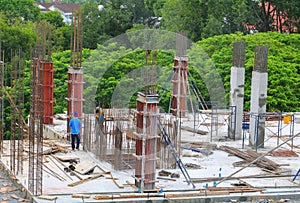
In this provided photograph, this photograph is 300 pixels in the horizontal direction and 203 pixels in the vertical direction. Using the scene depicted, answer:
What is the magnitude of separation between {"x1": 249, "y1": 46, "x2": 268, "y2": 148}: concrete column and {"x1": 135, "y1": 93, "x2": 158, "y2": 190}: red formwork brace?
643cm

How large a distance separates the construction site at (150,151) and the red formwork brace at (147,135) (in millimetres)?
25

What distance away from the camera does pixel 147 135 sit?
20.3 meters

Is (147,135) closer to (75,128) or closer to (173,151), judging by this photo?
(173,151)

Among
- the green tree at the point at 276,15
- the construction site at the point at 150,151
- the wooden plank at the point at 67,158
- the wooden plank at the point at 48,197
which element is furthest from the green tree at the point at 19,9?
the wooden plank at the point at 48,197

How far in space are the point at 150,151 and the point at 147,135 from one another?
0.44m

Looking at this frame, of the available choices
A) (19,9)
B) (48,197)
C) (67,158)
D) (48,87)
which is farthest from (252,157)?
(19,9)

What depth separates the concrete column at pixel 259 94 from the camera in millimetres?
25922

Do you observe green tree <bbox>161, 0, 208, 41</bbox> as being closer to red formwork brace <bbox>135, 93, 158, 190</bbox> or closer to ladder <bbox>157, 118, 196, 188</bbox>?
ladder <bbox>157, 118, 196, 188</bbox>

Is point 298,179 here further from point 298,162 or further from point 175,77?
point 175,77

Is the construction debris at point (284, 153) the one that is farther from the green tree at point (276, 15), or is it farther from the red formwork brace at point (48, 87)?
the green tree at point (276, 15)

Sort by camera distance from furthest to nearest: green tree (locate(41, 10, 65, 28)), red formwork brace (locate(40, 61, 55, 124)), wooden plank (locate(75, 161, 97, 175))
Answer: green tree (locate(41, 10, 65, 28))
red formwork brace (locate(40, 61, 55, 124))
wooden plank (locate(75, 161, 97, 175))

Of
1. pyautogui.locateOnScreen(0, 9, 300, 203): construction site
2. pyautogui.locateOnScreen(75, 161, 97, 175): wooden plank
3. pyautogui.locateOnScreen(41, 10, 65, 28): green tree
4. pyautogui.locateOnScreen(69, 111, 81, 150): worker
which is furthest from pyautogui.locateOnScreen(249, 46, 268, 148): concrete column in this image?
pyautogui.locateOnScreen(41, 10, 65, 28): green tree

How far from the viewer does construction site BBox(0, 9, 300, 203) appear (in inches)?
808

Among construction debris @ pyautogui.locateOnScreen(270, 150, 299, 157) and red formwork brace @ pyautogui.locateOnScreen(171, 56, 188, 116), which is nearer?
construction debris @ pyautogui.locateOnScreen(270, 150, 299, 157)
